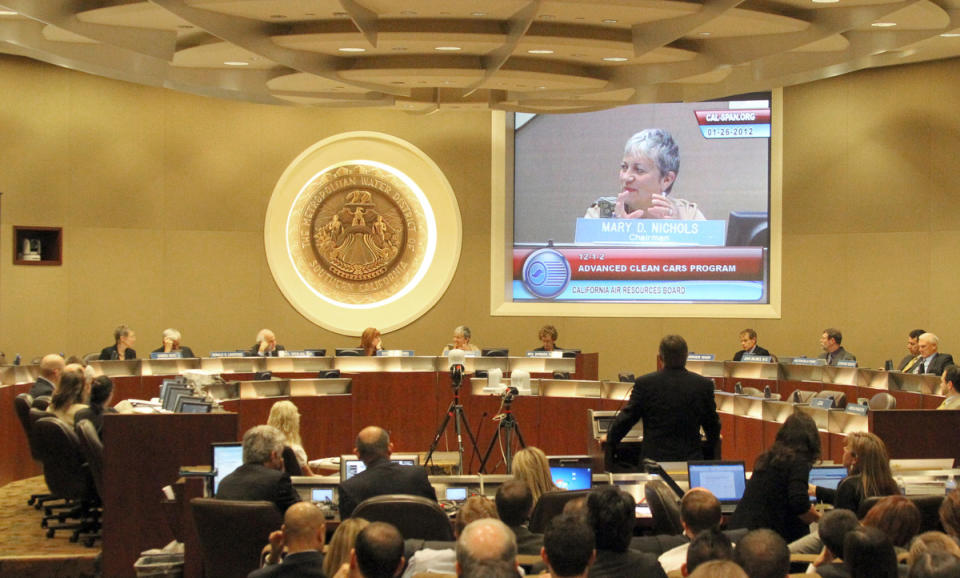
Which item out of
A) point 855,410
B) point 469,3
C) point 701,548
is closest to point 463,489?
point 701,548

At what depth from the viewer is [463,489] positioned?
17.7 feet

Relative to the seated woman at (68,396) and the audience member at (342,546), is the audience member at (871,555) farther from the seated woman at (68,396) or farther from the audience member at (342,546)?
the seated woman at (68,396)

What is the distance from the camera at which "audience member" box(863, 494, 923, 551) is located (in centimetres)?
395

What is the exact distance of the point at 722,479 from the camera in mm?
5492

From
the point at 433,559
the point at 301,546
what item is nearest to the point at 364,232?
the point at 301,546

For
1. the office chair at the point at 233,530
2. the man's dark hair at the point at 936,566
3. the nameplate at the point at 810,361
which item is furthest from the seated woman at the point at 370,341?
the man's dark hair at the point at 936,566

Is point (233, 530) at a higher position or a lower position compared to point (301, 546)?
lower

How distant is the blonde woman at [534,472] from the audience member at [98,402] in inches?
152

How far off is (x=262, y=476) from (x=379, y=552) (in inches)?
69.6

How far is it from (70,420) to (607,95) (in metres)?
6.56

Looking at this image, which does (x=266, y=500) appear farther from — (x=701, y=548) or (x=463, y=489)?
(x=701, y=548)

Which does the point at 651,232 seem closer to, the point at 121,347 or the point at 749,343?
the point at 749,343

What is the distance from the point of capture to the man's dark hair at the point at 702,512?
13.1ft

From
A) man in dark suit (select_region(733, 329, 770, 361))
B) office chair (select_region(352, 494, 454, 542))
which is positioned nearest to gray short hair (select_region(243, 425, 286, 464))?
office chair (select_region(352, 494, 454, 542))
